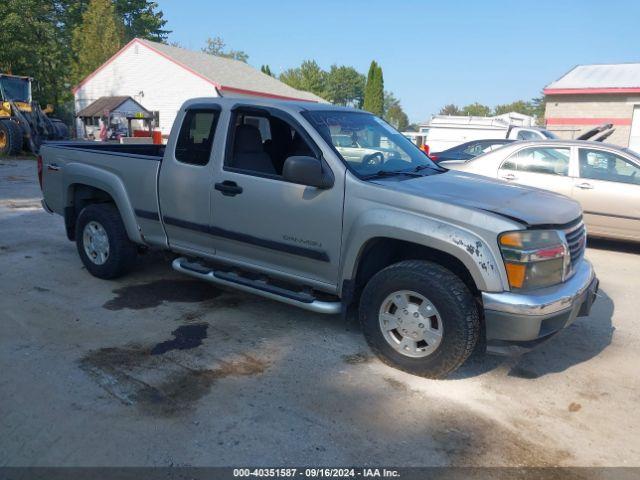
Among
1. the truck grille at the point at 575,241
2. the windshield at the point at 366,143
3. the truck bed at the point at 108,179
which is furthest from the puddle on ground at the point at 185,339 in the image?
the truck grille at the point at 575,241

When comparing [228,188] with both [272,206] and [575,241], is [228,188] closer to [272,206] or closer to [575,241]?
[272,206]

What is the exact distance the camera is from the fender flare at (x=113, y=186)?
16.9ft

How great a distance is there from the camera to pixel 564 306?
3.39 meters

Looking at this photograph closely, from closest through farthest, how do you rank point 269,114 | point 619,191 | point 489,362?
point 489,362
point 269,114
point 619,191

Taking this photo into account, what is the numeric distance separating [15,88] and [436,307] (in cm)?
2222

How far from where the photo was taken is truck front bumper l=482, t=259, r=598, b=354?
3221 mm

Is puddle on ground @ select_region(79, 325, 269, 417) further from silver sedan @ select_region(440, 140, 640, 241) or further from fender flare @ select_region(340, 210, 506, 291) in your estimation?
silver sedan @ select_region(440, 140, 640, 241)

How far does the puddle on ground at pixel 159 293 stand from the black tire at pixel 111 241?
242 mm

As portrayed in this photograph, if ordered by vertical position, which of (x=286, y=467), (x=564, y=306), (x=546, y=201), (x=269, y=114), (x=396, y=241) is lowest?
(x=286, y=467)

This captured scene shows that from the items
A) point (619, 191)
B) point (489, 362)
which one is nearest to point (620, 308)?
point (489, 362)

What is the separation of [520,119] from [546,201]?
126 feet

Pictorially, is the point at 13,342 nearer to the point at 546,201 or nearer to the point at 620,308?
the point at 546,201

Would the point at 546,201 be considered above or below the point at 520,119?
below

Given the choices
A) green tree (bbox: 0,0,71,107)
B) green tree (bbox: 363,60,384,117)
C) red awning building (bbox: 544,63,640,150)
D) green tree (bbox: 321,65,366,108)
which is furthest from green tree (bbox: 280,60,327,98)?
red awning building (bbox: 544,63,640,150)
